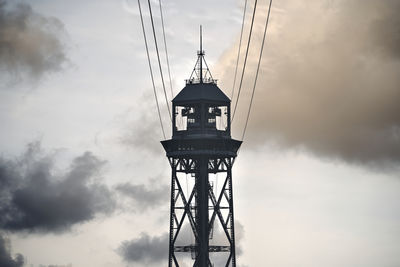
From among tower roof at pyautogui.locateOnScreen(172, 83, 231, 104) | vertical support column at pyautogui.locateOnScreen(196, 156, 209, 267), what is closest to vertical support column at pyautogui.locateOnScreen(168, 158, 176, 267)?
vertical support column at pyautogui.locateOnScreen(196, 156, 209, 267)

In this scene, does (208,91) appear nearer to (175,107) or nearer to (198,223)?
(175,107)

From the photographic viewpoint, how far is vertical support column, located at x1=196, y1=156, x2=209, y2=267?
151m

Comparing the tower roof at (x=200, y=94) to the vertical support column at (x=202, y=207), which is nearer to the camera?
the tower roof at (x=200, y=94)

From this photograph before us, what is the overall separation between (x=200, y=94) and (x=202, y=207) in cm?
1930

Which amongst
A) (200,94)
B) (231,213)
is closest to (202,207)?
(231,213)

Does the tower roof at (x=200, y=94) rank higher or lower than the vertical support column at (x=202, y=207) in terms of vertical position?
higher

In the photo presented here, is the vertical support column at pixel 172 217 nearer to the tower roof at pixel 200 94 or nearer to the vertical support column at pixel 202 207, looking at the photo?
the vertical support column at pixel 202 207

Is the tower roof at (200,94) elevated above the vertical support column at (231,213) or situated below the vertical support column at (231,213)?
above

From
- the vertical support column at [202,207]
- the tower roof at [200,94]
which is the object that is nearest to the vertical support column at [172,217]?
the vertical support column at [202,207]

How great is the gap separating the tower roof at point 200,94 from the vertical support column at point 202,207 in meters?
10.2

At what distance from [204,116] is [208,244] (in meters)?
21.9

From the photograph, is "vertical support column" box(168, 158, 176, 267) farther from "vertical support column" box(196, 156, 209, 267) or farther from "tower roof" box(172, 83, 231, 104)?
"tower roof" box(172, 83, 231, 104)

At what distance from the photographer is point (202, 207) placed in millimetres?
151500

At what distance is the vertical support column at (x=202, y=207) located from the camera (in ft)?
496
